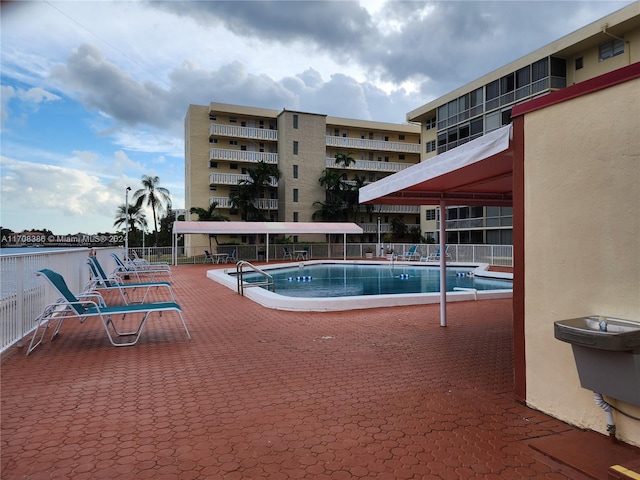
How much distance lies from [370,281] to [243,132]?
26.8 metres

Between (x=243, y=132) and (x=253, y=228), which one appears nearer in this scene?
(x=253, y=228)

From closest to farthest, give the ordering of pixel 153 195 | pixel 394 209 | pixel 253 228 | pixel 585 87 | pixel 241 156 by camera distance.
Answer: pixel 585 87
pixel 253 228
pixel 241 156
pixel 394 209
pixel 153 195

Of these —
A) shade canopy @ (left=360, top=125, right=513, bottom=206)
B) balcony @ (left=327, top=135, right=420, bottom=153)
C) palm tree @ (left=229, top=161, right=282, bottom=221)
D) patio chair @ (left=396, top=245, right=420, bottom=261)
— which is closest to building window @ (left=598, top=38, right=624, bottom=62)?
patio chair @ (left=396, top=245, right=420, bottom=261)

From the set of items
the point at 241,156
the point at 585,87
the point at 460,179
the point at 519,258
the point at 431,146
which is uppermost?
the point at 431,146

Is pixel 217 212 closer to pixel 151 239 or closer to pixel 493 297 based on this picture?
pixel 151 239

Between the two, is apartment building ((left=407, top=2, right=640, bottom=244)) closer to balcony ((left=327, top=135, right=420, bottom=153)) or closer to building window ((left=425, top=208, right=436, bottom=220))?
building window ((left=425, top=208, right=436, bottom=220))

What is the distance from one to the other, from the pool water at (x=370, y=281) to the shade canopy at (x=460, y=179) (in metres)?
7.76

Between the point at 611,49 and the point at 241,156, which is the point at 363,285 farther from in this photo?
the point at 241,156

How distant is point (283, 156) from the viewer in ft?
136

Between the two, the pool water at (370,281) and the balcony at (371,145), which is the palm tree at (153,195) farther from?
the pool water at (370,281)

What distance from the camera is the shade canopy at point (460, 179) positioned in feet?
A: 13.4

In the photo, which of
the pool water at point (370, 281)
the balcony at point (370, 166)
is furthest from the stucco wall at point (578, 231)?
the balcony at point (370, 166)

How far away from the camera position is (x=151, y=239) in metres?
54.2

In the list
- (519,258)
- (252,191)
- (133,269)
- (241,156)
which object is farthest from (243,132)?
(519,258)
